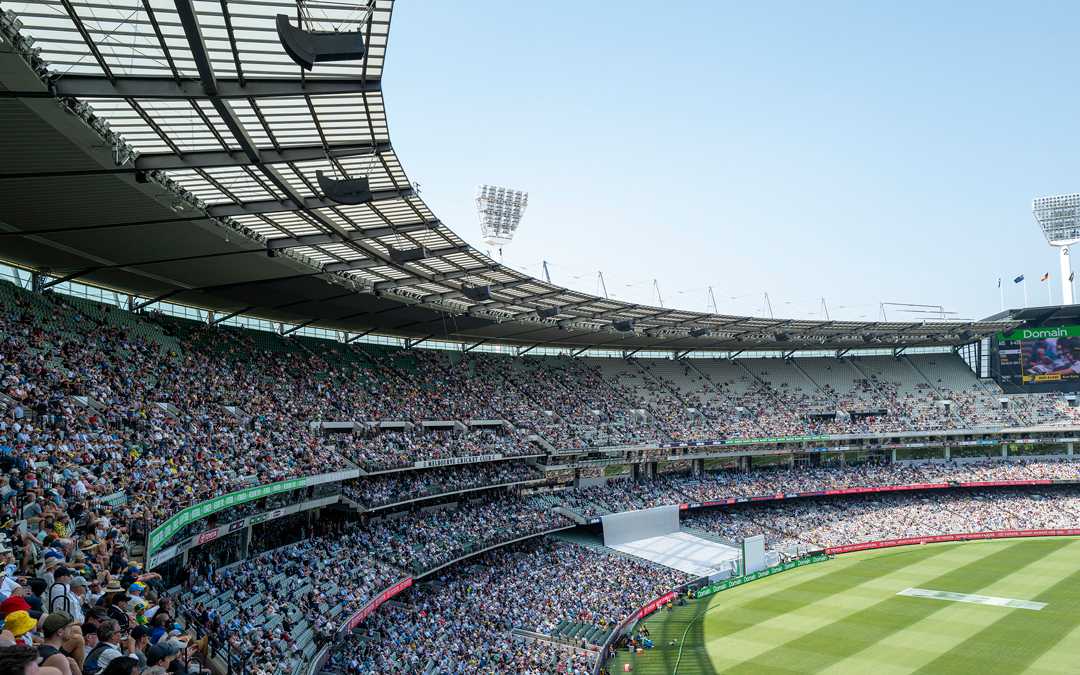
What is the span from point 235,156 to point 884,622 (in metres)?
31.9

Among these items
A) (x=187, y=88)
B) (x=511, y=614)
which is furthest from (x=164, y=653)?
(x=511, y=614)

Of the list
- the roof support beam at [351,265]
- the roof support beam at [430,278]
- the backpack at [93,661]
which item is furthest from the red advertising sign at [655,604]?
the backpack at [93,661]

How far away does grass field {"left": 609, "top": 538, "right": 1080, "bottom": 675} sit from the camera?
2780 centimetres

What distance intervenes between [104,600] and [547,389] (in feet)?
139

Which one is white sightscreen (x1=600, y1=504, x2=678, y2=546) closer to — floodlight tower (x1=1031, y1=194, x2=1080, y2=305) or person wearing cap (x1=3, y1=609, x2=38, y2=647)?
person wearing cap (x1=3, y1=609, x2=38, y2=647)

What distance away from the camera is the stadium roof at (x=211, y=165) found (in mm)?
12492

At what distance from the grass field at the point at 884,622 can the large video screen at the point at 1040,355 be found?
77.0 ft

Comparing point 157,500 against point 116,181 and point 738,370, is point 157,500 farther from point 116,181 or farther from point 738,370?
point 738,370

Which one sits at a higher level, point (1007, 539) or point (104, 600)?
point (104, 600)

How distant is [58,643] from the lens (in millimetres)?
5238

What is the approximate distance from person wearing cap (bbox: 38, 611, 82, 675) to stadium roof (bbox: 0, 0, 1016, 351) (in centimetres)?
922

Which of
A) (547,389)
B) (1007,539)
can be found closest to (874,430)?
(1007,539)

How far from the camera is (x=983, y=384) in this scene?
64.9 m

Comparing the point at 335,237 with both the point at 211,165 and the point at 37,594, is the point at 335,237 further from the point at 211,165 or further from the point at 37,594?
the point at 37,594
